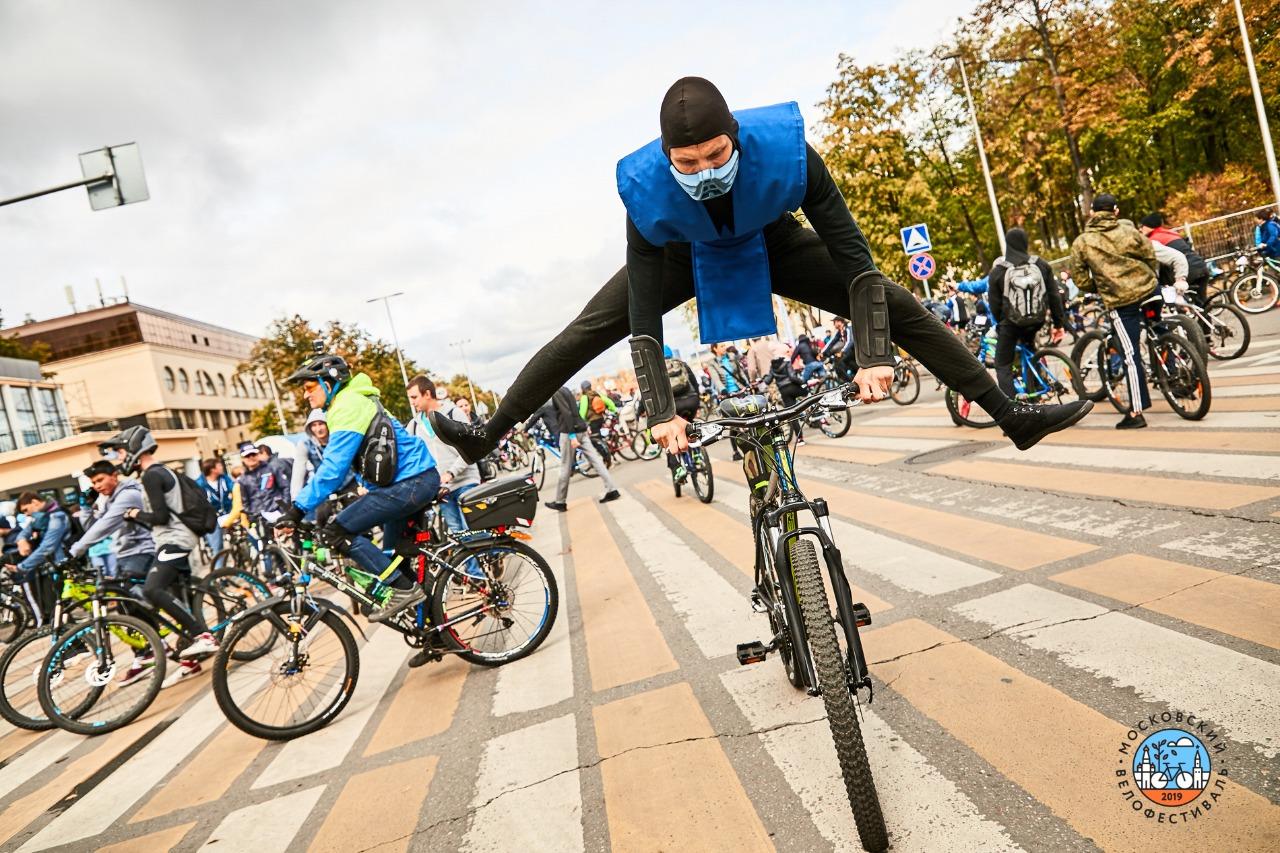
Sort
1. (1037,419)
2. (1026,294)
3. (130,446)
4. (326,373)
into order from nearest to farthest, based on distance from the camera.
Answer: (1037,419)
(326,373)
(130,446)
(1026,294)

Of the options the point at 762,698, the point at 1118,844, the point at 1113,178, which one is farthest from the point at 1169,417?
the point at 1113,178

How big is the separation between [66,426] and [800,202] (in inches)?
2054

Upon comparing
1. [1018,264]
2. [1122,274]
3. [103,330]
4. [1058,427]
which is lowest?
[1058,427]

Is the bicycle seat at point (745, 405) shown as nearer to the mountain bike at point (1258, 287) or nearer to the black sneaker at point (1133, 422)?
the black sneaker at point (1133, 422)

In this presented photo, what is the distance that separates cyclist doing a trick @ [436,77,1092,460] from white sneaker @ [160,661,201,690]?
5229 mm

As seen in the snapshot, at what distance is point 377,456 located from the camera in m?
4.83

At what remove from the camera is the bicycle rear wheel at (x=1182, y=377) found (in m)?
6.84

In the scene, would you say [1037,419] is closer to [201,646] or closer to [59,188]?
[201,646]

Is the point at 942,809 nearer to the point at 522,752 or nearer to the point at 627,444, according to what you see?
the point at 522,752

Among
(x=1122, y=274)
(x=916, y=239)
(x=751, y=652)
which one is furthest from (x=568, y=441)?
(x=916, y=239)

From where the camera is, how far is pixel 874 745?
294cm

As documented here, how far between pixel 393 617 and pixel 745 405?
2.85 m

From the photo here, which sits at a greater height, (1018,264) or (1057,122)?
(1057,122)

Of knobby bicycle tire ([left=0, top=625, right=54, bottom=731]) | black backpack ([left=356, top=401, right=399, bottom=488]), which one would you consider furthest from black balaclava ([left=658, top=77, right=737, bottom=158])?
knobby bicycle tire ([left=0, top=625, right=54, bottom=731])
